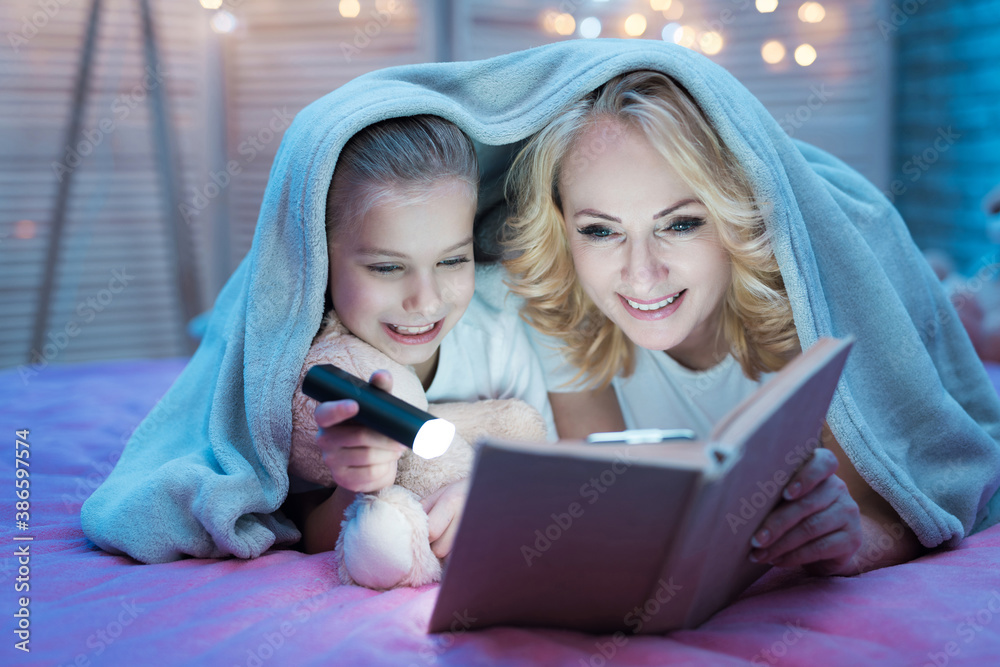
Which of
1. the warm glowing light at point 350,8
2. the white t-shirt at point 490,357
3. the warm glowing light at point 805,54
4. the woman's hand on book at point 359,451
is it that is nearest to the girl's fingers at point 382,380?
the woman's hand on book at point 359,451

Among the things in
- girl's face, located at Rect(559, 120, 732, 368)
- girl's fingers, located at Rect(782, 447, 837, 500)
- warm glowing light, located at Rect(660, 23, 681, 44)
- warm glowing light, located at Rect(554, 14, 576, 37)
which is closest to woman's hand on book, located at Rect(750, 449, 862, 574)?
girl's fingers, located at Rect(782, 447, 837, 500)

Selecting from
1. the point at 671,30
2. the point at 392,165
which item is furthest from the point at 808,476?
the point at 671,30

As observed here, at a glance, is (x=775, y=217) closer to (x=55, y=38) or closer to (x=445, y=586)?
(x=445, y=586)

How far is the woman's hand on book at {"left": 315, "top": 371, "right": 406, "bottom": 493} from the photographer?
2.64ft

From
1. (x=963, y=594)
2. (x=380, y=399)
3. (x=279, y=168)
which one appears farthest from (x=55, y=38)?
(x=963, y=594)

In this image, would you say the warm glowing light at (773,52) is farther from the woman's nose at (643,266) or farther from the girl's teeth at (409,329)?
the girl's teeth at (409,329)

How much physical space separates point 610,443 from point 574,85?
60 centimetres

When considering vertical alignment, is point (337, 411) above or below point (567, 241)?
below

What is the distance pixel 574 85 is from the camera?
1.03 m

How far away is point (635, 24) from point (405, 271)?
7.28 ft

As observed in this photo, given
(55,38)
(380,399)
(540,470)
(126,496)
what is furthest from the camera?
(55,38)

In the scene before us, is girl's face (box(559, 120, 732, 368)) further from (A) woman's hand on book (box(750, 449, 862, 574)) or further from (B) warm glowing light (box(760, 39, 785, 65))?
(B) warm glowing light (box(760, 39, 785, 65))

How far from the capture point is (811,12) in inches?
110

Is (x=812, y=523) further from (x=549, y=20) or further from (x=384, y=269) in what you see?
(x=549, y=20)
